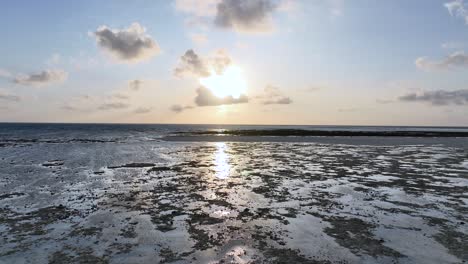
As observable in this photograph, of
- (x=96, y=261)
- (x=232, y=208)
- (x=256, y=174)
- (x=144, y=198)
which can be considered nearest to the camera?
(x=96, y=261)

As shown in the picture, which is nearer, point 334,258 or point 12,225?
point 334,258

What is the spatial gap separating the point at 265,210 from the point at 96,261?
8019 mm

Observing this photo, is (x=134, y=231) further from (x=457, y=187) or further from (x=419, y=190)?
(x=457, y=187)

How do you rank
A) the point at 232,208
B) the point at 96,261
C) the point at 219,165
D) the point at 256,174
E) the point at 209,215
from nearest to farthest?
the point at 96,261 → the point at 209,215 → the point at 232,208 → the point at 256,174 → the point at 219,165

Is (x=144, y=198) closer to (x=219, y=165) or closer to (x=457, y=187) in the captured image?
(x=219, y=165)

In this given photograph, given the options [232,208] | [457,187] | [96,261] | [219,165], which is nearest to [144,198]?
[232,208]

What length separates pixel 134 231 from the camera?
12453 millimetres

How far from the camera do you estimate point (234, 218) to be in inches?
550

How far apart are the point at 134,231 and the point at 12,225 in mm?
5143

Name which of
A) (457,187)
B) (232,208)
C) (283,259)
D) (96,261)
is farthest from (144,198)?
(457,187)

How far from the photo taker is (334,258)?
9906mm

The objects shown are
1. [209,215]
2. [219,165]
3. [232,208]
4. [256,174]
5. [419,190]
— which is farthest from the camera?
[219,165]

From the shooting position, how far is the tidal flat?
33.8ft

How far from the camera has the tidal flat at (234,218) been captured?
10289 millimetres
